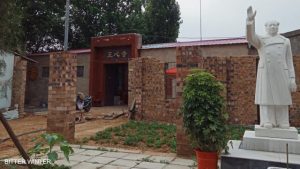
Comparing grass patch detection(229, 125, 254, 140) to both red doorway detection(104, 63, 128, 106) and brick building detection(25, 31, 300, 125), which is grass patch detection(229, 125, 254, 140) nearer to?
brick building detection(25, 31, 300, 125)

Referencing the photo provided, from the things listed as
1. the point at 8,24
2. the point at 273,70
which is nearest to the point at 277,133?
the point at 273,70

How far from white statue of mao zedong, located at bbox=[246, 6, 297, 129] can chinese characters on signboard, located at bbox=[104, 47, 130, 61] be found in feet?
37.7

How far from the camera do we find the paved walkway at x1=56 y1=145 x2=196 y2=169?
16.9ft

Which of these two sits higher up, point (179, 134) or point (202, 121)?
point (202, 121)

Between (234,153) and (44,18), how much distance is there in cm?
1753

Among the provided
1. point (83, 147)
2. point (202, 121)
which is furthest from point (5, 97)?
point (202, 121)

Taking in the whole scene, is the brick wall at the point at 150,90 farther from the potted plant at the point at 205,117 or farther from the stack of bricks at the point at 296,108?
the potted plant at the point at 205,117

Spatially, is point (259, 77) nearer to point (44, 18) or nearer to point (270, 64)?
point (270, 64)

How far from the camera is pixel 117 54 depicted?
16391 millimetres

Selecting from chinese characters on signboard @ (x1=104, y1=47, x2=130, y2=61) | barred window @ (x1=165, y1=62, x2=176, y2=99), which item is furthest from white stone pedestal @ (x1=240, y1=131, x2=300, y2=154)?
chinese characters on signboard @ (x1=104, y1=47, x2=130, y2=61)

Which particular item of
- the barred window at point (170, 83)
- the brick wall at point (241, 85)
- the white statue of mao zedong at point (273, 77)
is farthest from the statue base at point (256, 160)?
the barred window at point (170, 83)

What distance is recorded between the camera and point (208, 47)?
13195 millimetres

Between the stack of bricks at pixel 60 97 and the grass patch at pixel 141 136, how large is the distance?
0.89 metres

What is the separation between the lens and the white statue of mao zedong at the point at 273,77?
479 centimetres
